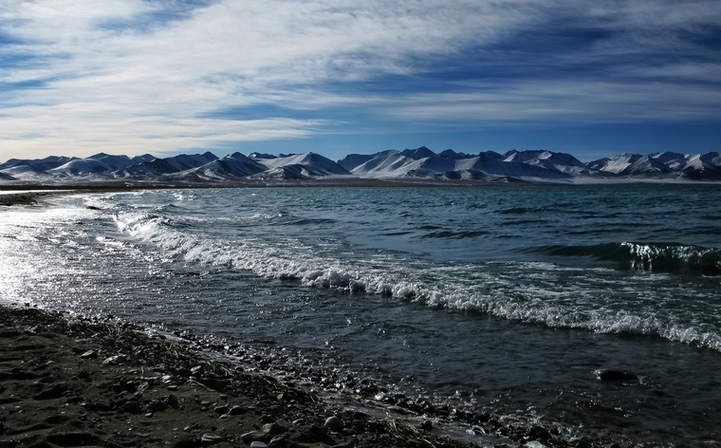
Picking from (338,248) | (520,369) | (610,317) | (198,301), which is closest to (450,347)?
(520,369)

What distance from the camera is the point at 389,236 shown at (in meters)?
24.1

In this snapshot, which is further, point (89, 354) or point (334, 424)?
point (89, 354)

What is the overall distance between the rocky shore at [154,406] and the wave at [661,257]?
12466 mm

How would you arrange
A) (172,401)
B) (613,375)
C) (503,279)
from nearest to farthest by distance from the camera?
(172,401) < (613,375) < (503,279)

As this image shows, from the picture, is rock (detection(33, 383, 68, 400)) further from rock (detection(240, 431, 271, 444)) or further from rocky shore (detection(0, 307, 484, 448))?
rock (detection(240, 431, 271, 444))

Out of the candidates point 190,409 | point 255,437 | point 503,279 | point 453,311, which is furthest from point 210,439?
point 503,279

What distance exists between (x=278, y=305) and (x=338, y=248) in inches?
333

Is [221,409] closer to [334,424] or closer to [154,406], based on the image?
[154,406]

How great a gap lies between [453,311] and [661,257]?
859 centimetres

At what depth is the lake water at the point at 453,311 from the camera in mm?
6277

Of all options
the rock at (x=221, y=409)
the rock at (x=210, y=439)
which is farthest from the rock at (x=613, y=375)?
the rock at (x=210, y=439)

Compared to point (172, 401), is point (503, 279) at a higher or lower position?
lower

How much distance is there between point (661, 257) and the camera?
15750 mm

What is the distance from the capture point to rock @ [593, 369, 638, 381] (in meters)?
6.79
